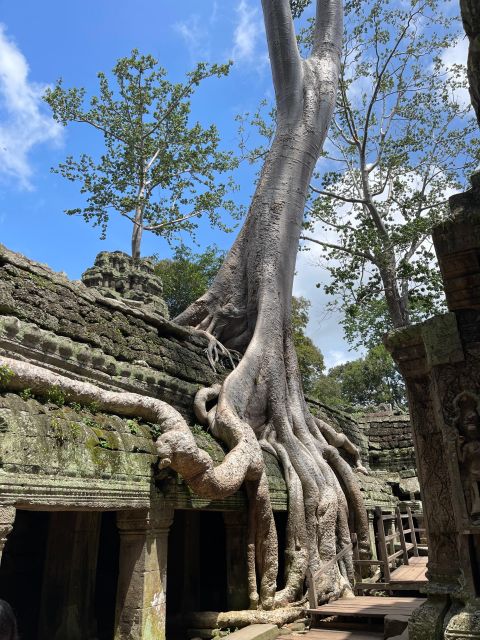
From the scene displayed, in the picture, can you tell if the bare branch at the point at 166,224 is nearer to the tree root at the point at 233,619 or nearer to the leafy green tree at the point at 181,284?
the leafy green tree at the point at 181,284

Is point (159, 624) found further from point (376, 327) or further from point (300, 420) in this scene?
point (376, 327)

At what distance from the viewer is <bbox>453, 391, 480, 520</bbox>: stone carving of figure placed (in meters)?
2.96

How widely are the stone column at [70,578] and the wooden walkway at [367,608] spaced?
2433 millimetres

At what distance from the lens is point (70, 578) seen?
17.6 feet

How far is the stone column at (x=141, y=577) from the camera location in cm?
423

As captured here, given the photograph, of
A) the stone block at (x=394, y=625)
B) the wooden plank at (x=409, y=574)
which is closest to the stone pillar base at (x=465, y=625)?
the stone block at (x=394, y=625)

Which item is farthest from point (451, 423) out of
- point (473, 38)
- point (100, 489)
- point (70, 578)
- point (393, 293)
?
point (393, 293)

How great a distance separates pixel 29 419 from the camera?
359cm

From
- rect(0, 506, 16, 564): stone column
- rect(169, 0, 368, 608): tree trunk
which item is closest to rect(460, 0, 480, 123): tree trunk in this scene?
rect(169, 0, 368, 608): tree trunk

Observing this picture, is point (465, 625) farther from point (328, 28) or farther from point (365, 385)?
point (365, 385)

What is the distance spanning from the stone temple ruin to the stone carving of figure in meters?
0.02

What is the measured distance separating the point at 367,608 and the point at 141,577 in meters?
2.86

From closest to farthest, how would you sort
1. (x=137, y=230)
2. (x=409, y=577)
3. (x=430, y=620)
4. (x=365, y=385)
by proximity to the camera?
(x=430, y=620) → (x=409, y=577) → (x=137, y=230) → (x=365, y=385)

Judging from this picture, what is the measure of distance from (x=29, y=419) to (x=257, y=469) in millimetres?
3016
